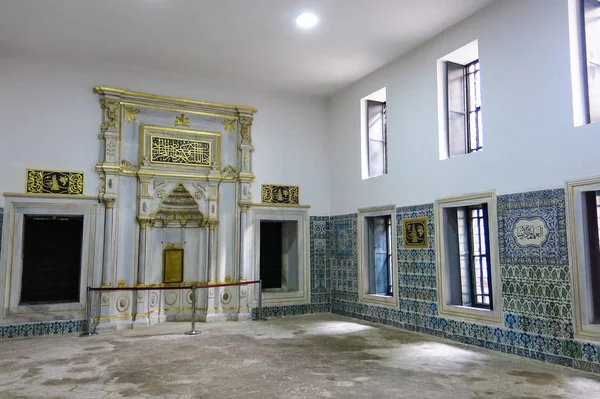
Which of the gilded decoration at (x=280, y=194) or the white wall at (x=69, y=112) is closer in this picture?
the white wall at (x=69, y=112)

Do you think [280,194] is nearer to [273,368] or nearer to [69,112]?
[69,112]

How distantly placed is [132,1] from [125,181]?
2.76 m

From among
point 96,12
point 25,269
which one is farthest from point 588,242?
point 25,269

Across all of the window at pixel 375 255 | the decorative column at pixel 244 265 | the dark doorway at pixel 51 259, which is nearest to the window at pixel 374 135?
the window at pixel 375 255

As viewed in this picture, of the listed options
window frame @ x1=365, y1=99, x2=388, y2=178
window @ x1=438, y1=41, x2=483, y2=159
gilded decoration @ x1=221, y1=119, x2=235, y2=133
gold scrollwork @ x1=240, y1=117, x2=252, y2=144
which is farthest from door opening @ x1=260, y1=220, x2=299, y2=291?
window @ x1=438, y1=41, x2=483, y2=159

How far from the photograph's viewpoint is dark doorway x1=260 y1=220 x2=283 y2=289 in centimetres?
824

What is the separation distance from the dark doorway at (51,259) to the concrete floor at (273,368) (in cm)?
79

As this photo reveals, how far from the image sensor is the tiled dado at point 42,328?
20.1 feet

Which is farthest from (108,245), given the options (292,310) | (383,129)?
(383,129)

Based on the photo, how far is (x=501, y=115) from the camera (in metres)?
5.28

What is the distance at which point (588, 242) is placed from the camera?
4.38m

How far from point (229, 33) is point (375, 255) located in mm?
4025

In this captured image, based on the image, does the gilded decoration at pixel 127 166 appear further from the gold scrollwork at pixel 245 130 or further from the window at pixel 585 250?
the window at pixel 585 250

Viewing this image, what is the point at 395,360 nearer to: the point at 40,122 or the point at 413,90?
the point at 413,90
